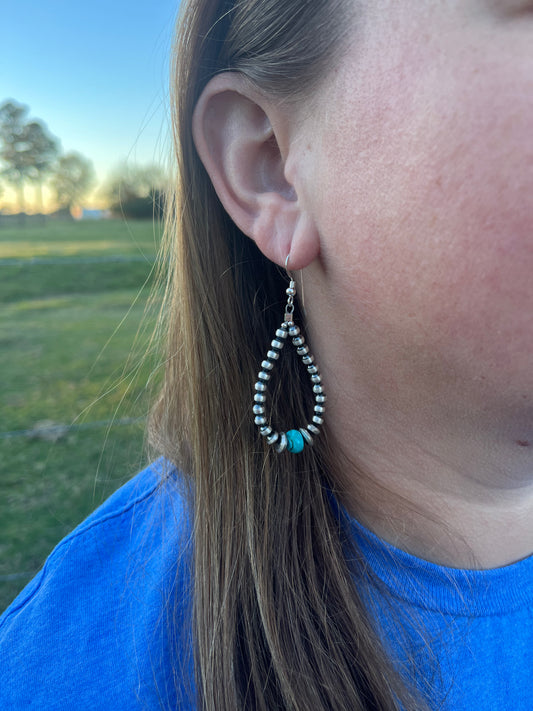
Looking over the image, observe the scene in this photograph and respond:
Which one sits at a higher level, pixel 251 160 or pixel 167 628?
pixel 251 160

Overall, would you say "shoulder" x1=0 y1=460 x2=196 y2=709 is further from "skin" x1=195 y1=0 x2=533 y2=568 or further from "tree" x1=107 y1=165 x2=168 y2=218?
"tree" x1=107 y1=165 x2=168 y2=218

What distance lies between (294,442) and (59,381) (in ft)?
7.56

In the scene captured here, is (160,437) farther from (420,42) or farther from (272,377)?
(420,42)

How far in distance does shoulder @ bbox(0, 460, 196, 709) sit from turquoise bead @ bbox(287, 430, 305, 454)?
196 millimetres

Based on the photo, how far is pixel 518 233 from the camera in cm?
52

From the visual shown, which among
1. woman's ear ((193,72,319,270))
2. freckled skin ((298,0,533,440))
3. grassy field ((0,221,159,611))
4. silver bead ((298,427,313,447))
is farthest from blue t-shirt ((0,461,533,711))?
grassy field ((0,221,159,611))

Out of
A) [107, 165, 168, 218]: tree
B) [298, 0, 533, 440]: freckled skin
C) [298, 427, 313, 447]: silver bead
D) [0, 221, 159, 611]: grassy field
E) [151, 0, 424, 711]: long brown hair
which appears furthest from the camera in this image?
[0, 221, 159, 611]: grassy field

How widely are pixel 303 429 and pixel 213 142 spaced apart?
0.42m

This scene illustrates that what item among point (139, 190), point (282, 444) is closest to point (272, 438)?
point (282, 444)

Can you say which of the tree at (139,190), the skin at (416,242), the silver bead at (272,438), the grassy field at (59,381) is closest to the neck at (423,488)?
the skin at (416,242)

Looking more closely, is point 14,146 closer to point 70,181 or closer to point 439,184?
point 70,181

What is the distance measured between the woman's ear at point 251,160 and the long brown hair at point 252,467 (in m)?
0.03

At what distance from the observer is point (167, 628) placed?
0.68m

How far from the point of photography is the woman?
531 millimetres
